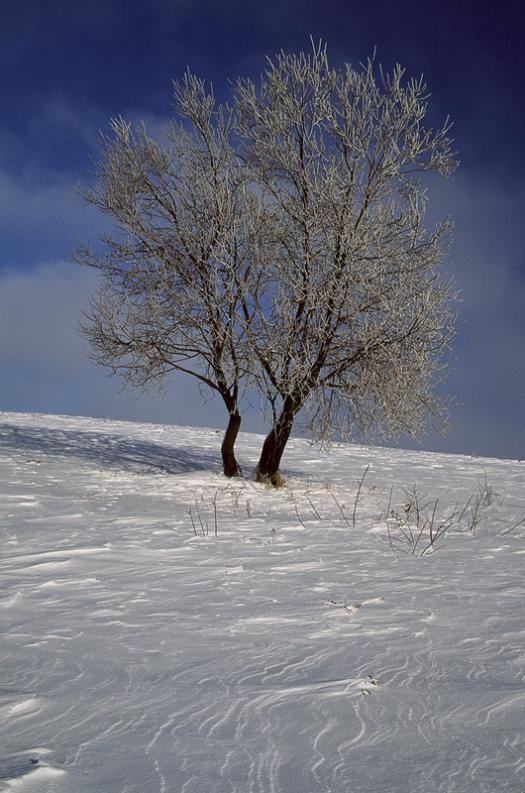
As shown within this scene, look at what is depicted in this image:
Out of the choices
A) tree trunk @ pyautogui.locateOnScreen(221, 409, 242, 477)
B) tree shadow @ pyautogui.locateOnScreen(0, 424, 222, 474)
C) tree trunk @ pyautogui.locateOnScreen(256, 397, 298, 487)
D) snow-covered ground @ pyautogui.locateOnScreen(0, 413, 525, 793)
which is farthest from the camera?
tree shadow @ pyautogui.locateOnScreen(0, 424, 222, 474)

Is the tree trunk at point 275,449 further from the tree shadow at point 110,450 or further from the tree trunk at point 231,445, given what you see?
the tree shadow at point 110,450

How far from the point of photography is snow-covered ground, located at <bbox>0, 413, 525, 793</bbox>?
257 centimetres

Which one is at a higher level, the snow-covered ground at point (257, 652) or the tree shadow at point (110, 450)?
the tree shadow at point (110, 450)

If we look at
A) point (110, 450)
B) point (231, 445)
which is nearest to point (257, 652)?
point (231, 445)

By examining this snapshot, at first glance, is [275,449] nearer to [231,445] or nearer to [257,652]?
[231,445]

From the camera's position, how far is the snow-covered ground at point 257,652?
2.57 m

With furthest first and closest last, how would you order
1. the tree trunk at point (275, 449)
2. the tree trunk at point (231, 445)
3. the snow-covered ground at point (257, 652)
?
the tree trunk at point (231, 445) < the tree trunk at point (275, 449) < the snow-covered ground at point (257, 652)

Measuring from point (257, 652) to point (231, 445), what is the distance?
9.35 meters

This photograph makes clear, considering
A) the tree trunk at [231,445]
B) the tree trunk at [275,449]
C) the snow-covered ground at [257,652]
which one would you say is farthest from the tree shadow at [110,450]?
the snow-covered ground at [257,652]

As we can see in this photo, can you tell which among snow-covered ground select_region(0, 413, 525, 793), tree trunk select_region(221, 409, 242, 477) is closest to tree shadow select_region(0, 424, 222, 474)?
tree trunk select_region(221, 409, 242, 477)

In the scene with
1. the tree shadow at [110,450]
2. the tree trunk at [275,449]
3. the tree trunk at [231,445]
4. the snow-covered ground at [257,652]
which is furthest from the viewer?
the tree shadow at [110,450]

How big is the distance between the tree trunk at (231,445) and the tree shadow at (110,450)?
3.57ft

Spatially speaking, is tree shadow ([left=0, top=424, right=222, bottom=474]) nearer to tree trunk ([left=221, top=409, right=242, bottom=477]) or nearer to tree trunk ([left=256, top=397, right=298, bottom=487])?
tree trunk ([left=221, top=409, right=242, bottom=477])

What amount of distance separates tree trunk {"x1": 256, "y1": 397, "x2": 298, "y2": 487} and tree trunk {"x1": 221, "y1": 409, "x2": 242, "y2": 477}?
2.01 ft
